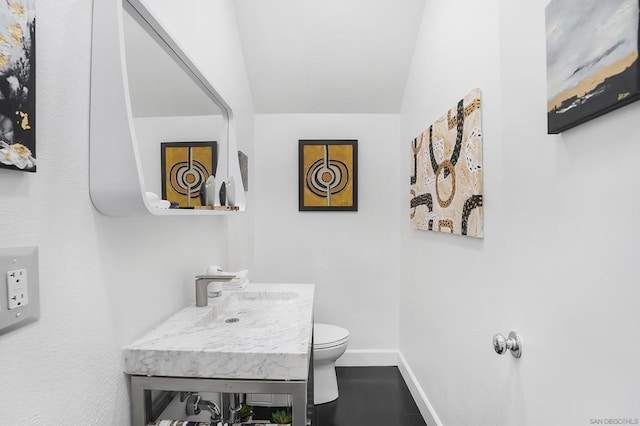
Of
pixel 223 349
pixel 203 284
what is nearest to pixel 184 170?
pixel 203 284

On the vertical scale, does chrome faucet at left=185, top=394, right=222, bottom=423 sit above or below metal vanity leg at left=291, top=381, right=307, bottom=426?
below

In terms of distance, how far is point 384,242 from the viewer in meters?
2.83

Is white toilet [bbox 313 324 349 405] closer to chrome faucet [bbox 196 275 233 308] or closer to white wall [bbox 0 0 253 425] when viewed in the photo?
chrome faucet [bbox 196 275 233 308]

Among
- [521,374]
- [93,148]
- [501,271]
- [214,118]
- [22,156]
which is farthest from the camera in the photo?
[214,118]

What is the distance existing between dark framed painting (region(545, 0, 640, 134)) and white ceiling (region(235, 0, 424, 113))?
171 centimetres

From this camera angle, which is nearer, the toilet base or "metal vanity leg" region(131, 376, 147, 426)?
"metal vanity leg" region(131, 376, 147, 426)

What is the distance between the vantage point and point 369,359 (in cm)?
281

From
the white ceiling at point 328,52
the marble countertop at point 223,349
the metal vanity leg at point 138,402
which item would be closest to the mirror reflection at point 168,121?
the marble countertop at point 223,349

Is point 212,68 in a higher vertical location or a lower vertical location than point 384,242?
higher

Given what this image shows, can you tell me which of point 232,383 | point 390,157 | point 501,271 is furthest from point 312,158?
point 232,383

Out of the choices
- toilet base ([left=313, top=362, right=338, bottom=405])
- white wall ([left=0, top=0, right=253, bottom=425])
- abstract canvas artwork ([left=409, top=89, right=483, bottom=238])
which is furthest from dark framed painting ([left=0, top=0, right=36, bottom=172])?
toilet base ([left=313, top=362, right=338, bottom=405])

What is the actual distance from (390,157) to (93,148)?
233cm

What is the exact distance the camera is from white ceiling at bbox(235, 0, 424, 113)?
2.23m

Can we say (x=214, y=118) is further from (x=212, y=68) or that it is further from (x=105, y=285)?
(x=105, y=285)
